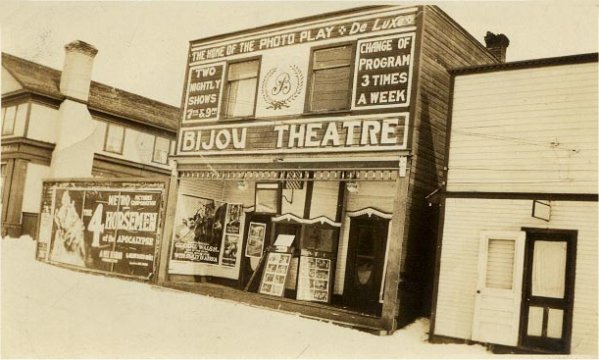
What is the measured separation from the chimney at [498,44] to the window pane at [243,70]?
19.8 ft

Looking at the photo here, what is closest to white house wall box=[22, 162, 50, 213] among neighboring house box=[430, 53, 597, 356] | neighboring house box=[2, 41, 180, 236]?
neighboring house box=[2, 41, 180, 236]

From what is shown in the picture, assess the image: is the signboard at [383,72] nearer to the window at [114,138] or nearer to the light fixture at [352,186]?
the light fixture at [352,186]

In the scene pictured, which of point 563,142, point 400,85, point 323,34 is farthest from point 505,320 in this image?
point 323,34

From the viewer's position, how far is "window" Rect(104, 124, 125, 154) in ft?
78.1

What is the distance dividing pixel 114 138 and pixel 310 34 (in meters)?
15.3

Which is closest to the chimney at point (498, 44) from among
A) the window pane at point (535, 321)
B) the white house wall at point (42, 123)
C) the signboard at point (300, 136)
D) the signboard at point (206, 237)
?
the signboard at point (300, 136)

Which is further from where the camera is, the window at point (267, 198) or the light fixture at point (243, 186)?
the light fixture at point (243, 186)

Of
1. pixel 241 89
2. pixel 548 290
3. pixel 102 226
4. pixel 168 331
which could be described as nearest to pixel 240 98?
pixel 241 89

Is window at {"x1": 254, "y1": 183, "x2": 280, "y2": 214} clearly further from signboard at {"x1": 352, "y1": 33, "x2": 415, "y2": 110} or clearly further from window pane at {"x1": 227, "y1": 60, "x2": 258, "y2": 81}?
signboard at {"x1": 352, "y1": 33, "x2": 415, "y2": 110}

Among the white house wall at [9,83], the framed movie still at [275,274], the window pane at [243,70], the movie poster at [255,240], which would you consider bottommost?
the framed movie still at [275,274]

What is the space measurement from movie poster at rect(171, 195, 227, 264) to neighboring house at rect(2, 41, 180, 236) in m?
8.39

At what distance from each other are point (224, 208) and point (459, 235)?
6948 mm

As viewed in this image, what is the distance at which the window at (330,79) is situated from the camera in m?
A: 11.0

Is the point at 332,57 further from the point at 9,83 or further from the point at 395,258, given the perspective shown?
the point at 9,83
